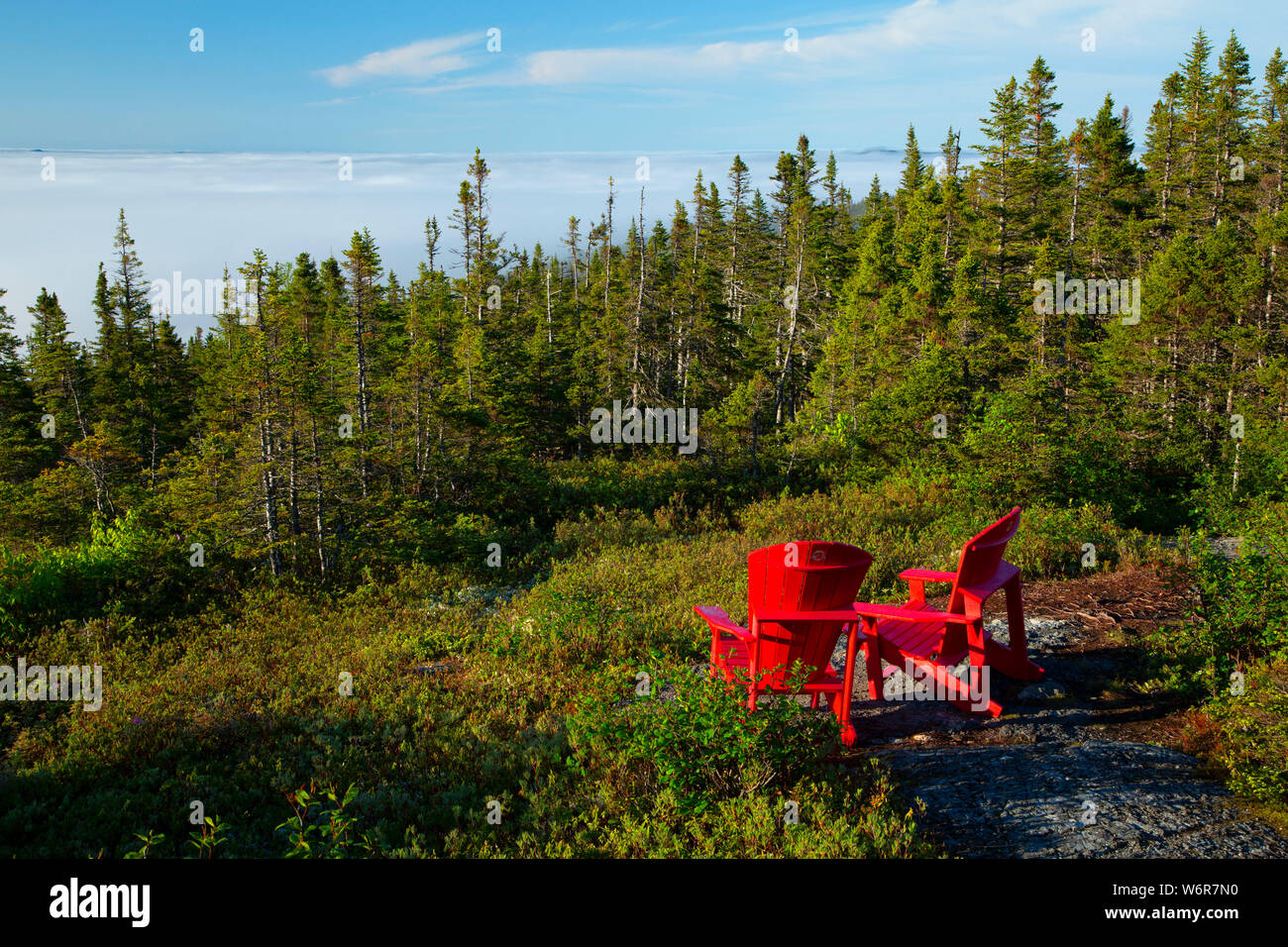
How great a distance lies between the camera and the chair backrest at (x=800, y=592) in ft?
18.2

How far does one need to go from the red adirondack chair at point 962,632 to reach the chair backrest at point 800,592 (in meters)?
0.63

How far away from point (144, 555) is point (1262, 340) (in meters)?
28.7

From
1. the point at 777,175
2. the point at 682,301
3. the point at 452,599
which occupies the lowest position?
the point at 452,599

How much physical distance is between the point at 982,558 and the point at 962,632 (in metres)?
0.65

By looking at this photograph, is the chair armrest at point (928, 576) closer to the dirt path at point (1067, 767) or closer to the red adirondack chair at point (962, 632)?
the red adirondack chair at point (962, 632)

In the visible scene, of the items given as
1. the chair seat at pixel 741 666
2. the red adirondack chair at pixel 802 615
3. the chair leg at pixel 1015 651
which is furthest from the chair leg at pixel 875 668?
the chair leg at pixel 1015 651

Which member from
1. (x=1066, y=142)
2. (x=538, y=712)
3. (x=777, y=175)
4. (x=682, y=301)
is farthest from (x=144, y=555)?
(x=1066, y=142)

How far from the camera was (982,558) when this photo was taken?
6.39 meters

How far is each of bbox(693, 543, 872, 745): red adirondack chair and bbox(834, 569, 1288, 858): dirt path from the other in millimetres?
687

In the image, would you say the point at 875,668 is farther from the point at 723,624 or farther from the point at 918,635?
the point at 723,624

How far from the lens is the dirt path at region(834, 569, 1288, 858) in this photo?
14.2 feet

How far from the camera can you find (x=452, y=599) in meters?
13.6
